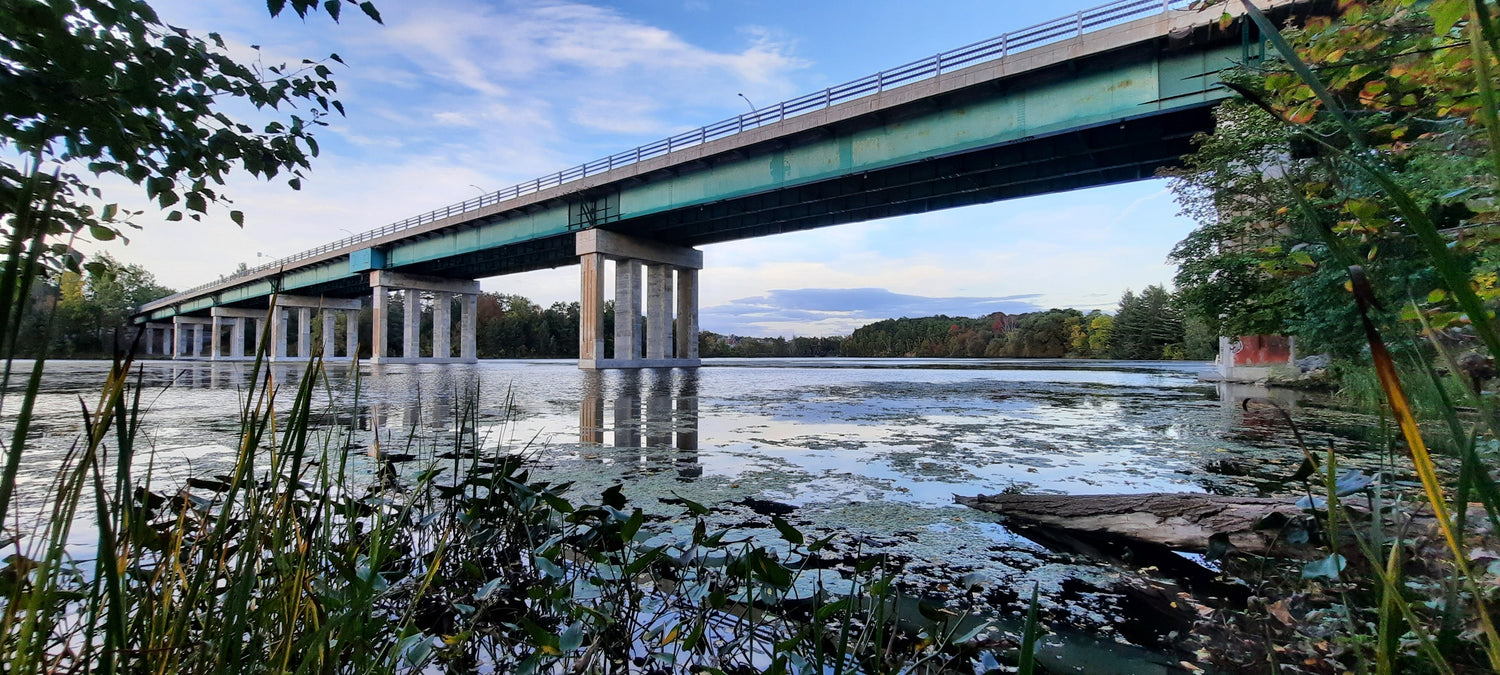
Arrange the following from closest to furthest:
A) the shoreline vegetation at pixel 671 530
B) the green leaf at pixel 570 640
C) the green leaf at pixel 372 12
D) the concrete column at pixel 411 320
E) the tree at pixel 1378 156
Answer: the shoreline vegetation at pixel 671 530
the tree at pixel 1378 156
the green leaf at pixel 570 640
the green leaf at pixel 372 12
the concrete column at pixel 411 320

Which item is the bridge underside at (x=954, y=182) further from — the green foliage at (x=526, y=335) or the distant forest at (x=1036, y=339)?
the green foliage at (x=526, y=335)

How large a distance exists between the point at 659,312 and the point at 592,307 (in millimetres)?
3376

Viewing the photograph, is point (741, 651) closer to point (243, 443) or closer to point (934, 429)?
point (243, 443)

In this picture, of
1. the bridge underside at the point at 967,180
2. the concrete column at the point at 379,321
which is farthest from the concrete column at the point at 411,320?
the bridge underside at the point at 967,180

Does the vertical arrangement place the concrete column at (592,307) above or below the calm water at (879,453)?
above

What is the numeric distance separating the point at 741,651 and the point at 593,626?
1.24ft

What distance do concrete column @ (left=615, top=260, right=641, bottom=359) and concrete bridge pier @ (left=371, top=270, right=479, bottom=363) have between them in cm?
1664

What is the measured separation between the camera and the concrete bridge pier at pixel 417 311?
35.9 m

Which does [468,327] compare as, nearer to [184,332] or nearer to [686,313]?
[686,313]

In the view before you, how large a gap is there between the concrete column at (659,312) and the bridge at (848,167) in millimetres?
96

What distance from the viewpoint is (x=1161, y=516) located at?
264 cm

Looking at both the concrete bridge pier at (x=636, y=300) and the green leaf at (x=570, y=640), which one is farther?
the concrete bridge pier at (x=636, y=300)

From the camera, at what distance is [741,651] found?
163 centimetres

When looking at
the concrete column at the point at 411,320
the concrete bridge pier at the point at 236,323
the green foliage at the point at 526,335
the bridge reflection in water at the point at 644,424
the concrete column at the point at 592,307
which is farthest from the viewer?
the green foliage at the point at 526,335
